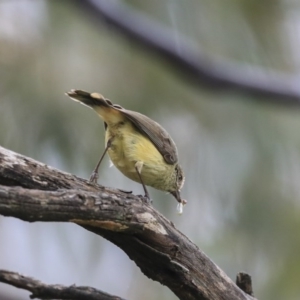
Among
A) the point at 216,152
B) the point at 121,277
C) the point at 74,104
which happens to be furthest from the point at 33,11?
the point at 121,277

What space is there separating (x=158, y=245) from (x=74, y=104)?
7.09 ft

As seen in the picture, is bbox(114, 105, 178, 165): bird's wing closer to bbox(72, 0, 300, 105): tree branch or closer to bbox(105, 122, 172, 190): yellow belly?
bbox(105, 122, 172, 190): yellow belly

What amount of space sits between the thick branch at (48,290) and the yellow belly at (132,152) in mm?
1138

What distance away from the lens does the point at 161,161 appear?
3436mm

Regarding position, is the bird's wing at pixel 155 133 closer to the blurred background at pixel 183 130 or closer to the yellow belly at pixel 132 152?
the yellow belly at pixel 132 152

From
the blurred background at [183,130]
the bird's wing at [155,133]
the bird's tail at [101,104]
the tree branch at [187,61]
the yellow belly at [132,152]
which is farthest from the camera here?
the blurred background at [183,130]

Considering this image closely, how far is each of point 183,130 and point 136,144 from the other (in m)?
1.60

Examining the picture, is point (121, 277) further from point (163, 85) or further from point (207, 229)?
point (163, 85)

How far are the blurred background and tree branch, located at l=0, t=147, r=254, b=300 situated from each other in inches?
71.6

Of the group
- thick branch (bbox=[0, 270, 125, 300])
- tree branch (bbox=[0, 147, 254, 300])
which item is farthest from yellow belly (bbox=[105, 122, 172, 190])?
thick branch (bbox=[0, 270, 125, 300])

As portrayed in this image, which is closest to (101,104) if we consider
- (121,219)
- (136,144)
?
(136,144)

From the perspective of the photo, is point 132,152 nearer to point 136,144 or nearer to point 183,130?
point 136,144

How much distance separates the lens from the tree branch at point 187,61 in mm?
3691

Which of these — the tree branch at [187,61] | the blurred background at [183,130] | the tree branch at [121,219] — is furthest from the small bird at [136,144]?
the blurred background at [183,130]
